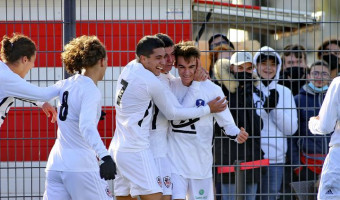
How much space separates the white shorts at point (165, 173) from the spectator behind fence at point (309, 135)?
1820mm

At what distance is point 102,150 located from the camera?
5.85 m

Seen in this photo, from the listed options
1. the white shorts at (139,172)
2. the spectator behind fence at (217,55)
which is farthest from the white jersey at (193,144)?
the spectator behind fence at (217,55)

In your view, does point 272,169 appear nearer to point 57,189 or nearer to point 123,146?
point 123,146

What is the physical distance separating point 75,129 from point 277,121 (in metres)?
2.90

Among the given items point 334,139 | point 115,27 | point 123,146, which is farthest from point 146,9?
point 334,139

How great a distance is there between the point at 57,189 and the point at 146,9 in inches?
134

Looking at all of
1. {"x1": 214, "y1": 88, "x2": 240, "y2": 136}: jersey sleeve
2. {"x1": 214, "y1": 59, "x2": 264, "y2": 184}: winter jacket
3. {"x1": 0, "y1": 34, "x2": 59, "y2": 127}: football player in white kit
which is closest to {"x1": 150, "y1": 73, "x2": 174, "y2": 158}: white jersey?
{"x1": 214, "y1": 88, "x2": 240, "y2": 136}: jersey sleeve

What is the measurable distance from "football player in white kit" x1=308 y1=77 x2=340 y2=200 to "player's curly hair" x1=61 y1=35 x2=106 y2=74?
1901 mm

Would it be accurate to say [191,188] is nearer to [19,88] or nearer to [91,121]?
[91,121]

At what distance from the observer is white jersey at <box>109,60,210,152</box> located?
6.96 meters

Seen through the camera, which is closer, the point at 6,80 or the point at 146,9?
the point at 6,80

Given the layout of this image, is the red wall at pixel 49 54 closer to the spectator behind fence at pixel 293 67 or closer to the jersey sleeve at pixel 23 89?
the spectator behind fence at pixel 293 67

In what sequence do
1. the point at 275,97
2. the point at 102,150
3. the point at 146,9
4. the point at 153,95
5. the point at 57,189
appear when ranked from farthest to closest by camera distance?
the point at 146,9 → the point at 275,97 → the point at 153,95 → the point at 57,189 → the point at 102,150

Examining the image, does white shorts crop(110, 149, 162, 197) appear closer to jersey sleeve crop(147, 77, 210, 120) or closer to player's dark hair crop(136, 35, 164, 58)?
jersey sleeve crop(147, 77, 210, 120)
